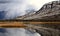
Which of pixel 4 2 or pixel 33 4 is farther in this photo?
pixel 33 4

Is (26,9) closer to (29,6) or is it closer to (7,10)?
(29,6)

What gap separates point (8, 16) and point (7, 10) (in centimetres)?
107

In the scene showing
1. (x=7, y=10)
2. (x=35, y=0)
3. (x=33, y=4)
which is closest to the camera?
(x=7, y=10)

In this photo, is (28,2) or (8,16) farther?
(28,2)

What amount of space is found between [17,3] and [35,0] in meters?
5.44

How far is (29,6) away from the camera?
35.1m

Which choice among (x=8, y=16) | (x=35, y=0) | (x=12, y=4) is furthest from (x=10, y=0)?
(x=35, y=0)

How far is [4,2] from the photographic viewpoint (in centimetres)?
3462

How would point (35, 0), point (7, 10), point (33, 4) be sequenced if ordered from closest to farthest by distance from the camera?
1. point (7, 10)
2. point (33, 4)
3. point (35, 0)

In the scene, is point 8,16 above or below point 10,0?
below

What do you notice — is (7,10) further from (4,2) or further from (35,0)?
(35,0)

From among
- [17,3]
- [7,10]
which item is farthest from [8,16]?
[17,3]

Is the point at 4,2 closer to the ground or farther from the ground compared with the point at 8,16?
farther from the ground

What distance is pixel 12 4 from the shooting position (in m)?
36.0
